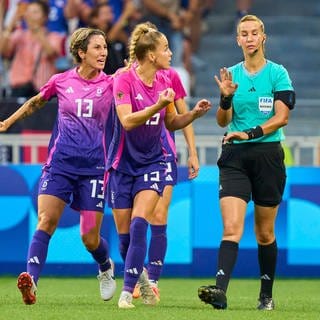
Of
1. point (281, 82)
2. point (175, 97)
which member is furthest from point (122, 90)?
point (281, 82)

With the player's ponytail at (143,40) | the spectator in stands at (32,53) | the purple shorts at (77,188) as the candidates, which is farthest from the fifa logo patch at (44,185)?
the spectator in stands at (32,53)

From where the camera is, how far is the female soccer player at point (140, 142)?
11.1 metres

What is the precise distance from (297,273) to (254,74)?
5187 mm

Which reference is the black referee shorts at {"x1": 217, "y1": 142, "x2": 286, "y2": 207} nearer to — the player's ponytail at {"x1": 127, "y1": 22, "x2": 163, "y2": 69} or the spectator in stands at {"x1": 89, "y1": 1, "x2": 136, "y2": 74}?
the player's ponytail at {"x1": 127, "y1": 22, "x2": 163, "y2": 69}

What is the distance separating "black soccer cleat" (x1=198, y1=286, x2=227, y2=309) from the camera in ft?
34.8

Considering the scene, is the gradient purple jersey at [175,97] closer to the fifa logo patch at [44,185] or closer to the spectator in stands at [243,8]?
the fifa logo patch at [44,185]

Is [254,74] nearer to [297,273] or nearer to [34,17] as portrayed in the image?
[297,273]

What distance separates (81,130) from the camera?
460 inches

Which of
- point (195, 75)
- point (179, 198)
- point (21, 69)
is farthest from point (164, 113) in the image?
point (195, 75)

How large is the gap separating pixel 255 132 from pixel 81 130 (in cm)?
160

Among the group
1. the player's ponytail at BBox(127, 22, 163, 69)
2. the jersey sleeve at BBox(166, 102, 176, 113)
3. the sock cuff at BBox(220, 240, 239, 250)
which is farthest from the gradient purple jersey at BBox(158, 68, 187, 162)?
the sock cuff at BBox(220, 240, 239, 250)

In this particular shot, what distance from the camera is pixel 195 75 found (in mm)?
21328

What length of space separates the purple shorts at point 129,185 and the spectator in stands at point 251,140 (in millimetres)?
503

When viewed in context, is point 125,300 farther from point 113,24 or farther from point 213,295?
point 113,24
